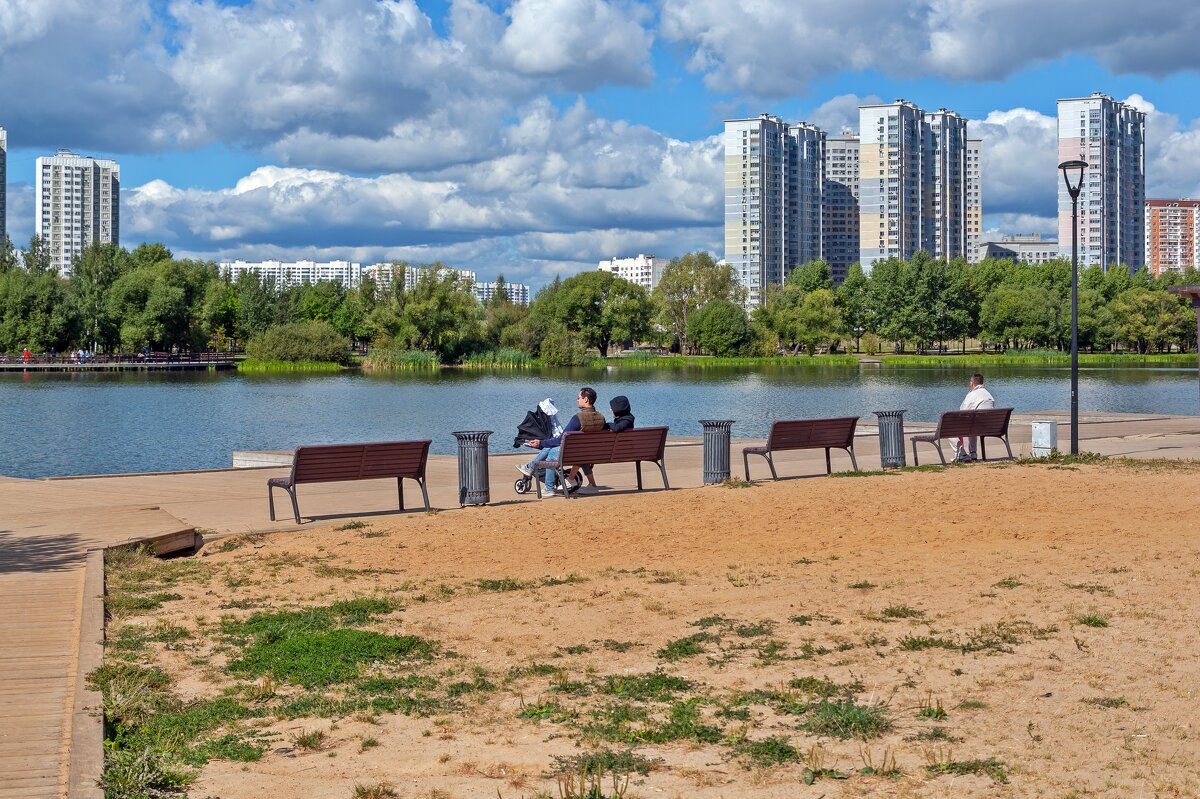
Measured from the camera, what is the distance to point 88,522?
42.3 ft

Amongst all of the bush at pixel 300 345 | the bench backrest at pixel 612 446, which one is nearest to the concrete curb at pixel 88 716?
the bench backrest at pixel 612 446

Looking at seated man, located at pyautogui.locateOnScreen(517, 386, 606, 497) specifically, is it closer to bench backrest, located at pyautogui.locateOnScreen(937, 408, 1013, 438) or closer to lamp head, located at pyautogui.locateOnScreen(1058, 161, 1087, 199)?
bench backrest, located at pyautogui.locateOnScreen(937, 408, 1013, 438)

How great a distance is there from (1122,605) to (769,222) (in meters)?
186

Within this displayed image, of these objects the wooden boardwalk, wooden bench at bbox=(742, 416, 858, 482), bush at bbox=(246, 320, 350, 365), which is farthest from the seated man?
bush at bbox=(246, 320, 350, 365)

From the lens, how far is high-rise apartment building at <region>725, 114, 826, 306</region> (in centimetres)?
18662

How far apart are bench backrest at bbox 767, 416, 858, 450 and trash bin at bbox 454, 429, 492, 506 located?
4.75 metres

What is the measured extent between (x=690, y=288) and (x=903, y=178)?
245ft

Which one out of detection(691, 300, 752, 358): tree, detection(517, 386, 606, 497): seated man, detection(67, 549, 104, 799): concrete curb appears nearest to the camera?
detection(67, 549, 104, 799): concrete curb

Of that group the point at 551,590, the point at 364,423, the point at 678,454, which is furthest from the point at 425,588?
the point at 364,423

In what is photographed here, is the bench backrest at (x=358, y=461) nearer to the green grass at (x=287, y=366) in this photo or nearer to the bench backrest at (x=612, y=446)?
the bench backrest at (x=612, y=446)

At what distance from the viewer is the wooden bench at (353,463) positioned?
13.8m


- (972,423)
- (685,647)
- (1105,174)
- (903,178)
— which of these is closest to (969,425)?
(972,423)

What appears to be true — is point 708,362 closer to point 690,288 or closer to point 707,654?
point 690,288

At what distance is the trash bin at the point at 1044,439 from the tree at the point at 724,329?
10151cm
